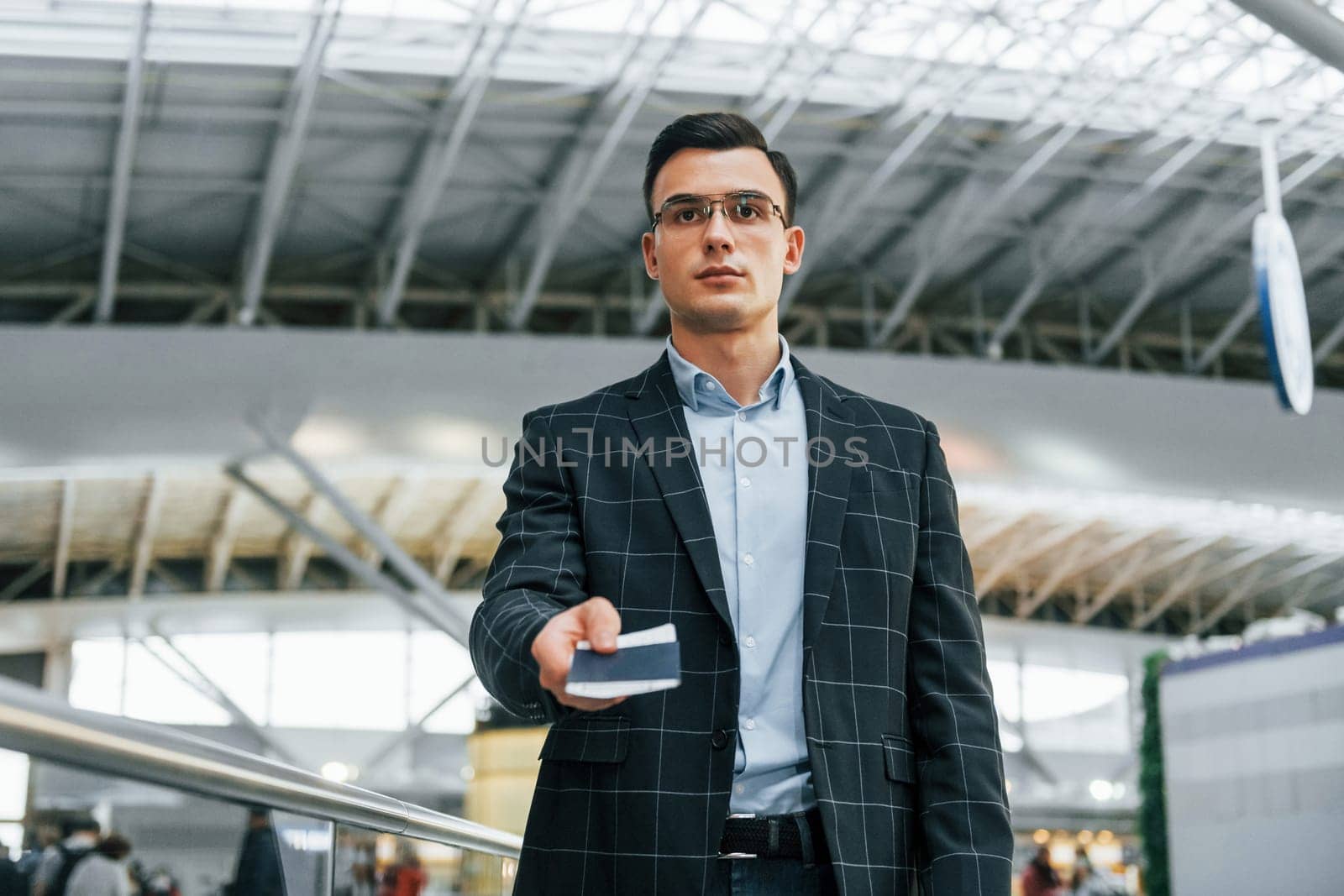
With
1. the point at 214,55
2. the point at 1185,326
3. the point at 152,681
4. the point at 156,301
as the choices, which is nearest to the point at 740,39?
the point at 214,55

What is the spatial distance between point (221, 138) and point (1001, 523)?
2633cm

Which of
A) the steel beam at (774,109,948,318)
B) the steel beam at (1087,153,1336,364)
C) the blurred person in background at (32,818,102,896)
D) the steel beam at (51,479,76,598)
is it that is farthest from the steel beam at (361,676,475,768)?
the blurred person in background at (32,818,102,896)

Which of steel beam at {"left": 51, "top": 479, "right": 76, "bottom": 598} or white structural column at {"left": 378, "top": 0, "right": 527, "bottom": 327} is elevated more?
white structural column at {"left": 378, "top": 0, "right": 527, "bottom": 327}

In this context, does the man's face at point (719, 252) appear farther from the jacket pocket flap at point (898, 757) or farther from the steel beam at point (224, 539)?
the steel beam at point (224, 539)

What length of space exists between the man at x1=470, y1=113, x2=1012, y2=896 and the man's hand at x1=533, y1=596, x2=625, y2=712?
0.8 inches

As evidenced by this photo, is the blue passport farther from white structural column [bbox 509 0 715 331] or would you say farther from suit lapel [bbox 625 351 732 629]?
white structural column [bbox 509 0 715 331]

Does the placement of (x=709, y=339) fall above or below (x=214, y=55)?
below

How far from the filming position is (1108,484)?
30.1 meters

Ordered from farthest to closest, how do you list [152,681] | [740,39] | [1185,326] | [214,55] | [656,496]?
[152,681]
[1185,326]
[740,39]
[214,55]
[656,496]

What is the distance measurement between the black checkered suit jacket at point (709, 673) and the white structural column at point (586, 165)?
756 inches

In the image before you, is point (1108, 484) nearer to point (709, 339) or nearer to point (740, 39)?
point (740, 39)

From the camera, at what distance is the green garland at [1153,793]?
21.2 meters

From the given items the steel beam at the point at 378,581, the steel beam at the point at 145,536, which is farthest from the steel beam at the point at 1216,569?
the steel beam at the point at 145,536

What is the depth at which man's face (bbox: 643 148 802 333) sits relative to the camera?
2543 millimetres
